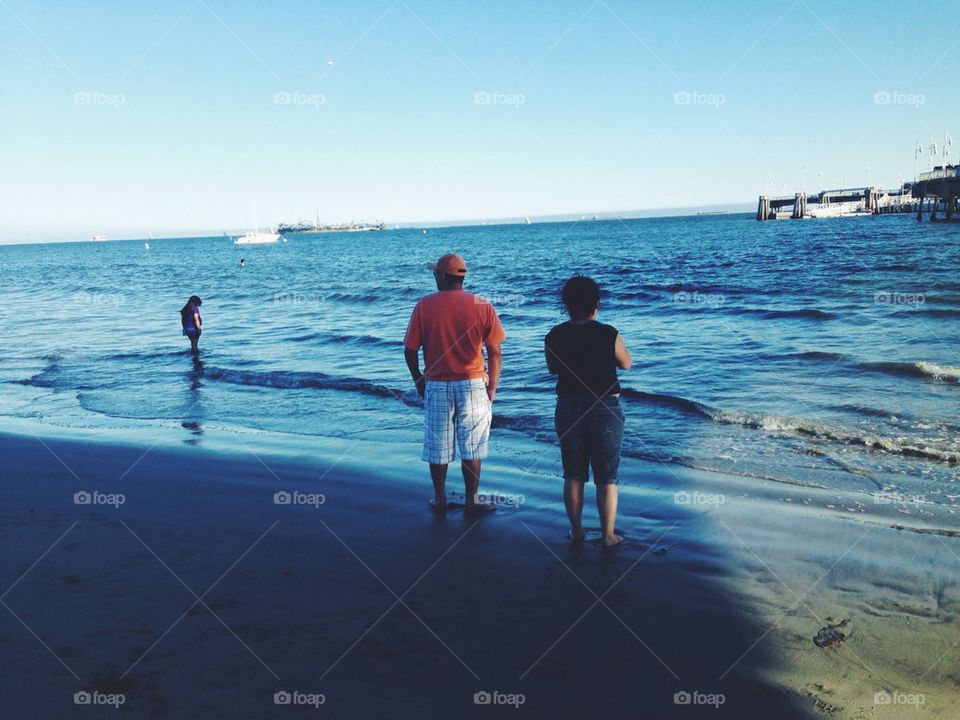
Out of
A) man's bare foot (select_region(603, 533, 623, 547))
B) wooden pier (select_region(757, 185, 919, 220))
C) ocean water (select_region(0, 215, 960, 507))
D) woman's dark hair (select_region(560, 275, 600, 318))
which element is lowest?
ocean water (select_region(0, 215, 960, 507))

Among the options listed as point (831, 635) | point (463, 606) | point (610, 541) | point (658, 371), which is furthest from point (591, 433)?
point (658, 371)

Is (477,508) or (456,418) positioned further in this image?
(477,508)

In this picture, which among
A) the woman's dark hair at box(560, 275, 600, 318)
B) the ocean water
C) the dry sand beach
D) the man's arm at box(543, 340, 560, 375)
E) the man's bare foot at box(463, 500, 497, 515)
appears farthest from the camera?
the ocean water

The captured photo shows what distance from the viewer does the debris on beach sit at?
3.53 metres

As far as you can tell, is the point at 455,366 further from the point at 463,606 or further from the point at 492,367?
the point at 463,606

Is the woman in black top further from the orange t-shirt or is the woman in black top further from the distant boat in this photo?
the distant boat

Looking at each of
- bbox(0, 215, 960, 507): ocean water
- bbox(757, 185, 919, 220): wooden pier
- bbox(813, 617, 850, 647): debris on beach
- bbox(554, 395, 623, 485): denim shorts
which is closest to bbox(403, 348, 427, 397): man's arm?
bbox(554, 395, 623, 485): denim shorts

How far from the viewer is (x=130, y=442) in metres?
8.12

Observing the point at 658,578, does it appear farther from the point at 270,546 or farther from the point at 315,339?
the point at 315,339

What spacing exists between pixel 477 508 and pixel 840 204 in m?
125

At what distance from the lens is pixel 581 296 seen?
4.50 metres

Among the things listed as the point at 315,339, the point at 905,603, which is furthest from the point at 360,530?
the point at 315,339

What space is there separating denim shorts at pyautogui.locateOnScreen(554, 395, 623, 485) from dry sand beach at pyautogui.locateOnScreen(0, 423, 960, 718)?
1.98 ft

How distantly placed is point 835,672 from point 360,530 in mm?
3305
